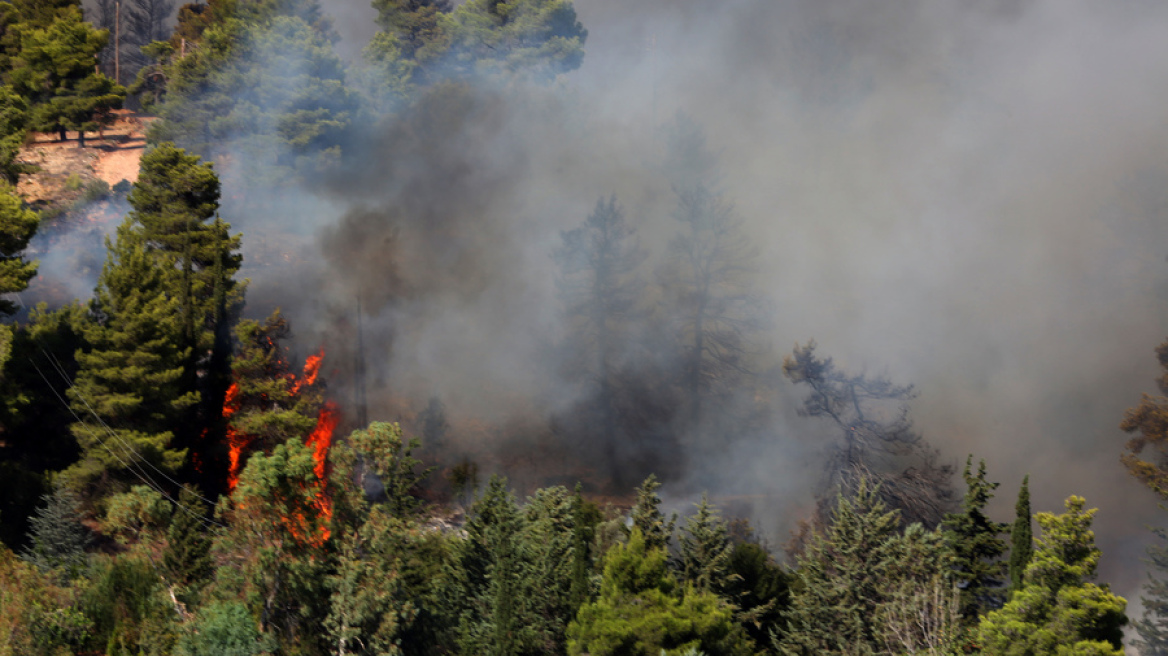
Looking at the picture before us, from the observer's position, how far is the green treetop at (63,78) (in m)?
51.5

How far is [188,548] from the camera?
23109 millimetres

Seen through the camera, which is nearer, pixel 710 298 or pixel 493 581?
pixel 493 581

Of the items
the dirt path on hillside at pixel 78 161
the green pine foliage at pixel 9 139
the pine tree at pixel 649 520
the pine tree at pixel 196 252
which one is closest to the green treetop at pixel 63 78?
the dirt path on hillside at pixel 78 161

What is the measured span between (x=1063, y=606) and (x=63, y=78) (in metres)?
56.4

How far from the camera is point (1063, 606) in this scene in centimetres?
1639

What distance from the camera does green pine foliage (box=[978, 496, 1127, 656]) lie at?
Answer: 16141 millimetres

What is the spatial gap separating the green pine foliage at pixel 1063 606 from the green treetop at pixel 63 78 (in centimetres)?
5331

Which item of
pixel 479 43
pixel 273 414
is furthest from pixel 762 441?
pixel 479 43

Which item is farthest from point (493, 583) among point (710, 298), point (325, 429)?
point (710, 298)

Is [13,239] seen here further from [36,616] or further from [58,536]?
[36,616]

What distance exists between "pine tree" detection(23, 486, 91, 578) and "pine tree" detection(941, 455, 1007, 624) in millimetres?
23615

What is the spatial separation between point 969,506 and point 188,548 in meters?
19.6

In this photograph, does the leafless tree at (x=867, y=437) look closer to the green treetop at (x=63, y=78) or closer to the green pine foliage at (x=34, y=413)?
the green pine foliage at (x=34, y=413)

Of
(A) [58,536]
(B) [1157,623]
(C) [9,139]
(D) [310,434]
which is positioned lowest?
(A) [58,536]
